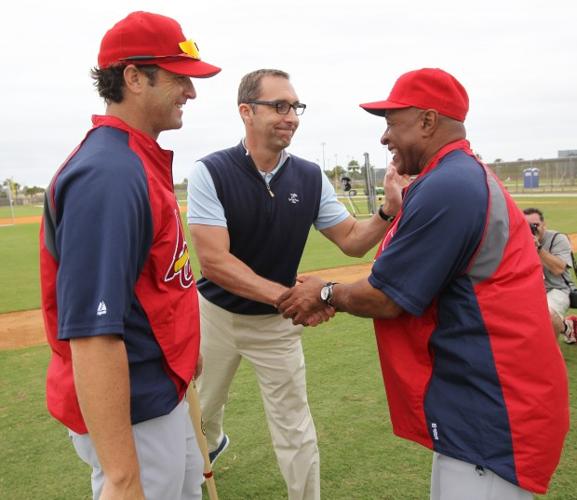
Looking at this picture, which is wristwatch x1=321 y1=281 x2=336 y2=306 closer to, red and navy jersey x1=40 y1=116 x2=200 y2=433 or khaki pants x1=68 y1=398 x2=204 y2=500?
red and navy jersey x1=40 y1=116 x2=200 y2=433

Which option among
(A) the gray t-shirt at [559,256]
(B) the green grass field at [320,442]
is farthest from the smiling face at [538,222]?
(B) the green grass field at [320,442]

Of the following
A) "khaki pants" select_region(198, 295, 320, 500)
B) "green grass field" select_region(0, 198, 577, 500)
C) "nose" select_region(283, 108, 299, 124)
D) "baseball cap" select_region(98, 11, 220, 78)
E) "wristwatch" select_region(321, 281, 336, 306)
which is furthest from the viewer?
"green grass field" select_region(0, 198, 577, 500)

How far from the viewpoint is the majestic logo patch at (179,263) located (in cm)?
206

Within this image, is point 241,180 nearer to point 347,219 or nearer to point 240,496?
point 347,219

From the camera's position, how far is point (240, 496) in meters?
3.76

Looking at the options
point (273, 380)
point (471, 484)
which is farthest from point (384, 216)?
point (471, 484)

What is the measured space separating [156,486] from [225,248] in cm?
169

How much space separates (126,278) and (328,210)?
2.53m

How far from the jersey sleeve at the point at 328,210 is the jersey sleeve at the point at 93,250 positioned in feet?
8.12

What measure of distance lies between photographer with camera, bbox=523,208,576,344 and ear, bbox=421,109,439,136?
4.34m

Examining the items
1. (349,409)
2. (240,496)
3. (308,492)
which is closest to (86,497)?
(240,496)

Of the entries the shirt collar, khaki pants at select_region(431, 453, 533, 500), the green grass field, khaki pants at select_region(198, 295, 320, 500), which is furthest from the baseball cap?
the green grass field

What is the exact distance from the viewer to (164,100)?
2125 millimetres

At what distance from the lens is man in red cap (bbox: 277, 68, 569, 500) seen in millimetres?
2166
